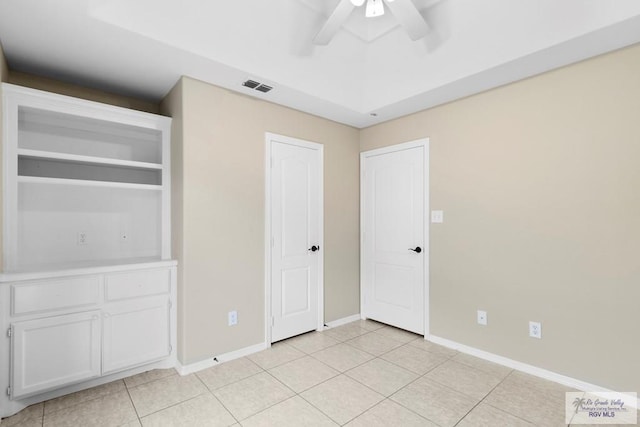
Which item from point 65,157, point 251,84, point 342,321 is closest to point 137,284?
point 65,157

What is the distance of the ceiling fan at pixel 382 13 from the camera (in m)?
2.05

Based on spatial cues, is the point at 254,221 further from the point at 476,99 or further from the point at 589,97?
the point at 589,97

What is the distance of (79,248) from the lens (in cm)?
264

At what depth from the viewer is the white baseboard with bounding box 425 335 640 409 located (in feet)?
7.09

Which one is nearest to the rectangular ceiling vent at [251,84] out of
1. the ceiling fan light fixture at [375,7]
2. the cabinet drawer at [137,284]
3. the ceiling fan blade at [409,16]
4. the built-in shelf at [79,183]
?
the built-in shelf at [79,183]

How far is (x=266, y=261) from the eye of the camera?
3.05 m

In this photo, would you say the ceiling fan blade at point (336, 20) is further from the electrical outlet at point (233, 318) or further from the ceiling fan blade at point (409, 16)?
the electrical outlet at point (233, 318)

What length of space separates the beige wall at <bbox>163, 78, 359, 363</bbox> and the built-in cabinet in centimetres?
23

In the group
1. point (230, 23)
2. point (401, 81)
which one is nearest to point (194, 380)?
point (230, 23)

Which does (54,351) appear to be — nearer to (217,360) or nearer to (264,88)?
(217,360)

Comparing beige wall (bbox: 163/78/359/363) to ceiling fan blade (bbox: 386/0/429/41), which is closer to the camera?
ceiling fan blade (bbox: 386/0/429/41)

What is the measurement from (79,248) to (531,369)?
3896 mm

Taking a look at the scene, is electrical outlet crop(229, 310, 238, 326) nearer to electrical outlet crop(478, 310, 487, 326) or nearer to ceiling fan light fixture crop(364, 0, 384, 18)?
electrical outlet crop(478, 310, 487, 326)

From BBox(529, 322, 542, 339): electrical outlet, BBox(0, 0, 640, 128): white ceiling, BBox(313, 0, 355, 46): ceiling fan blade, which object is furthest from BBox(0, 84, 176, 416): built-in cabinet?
BBox(529, 322, 542, 339): electrical outlet
